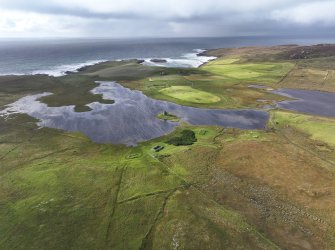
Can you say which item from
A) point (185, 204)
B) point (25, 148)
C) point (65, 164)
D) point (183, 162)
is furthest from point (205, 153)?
point (25, 148)

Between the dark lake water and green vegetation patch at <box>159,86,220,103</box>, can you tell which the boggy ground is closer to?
the dark lake water

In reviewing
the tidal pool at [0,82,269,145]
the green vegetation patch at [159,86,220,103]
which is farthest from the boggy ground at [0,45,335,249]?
the green vegetation patch at [159,86,220,103]

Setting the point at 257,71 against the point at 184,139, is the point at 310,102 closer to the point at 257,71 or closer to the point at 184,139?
the point at 257,71

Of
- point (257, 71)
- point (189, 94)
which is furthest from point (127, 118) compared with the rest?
point (257, 71)

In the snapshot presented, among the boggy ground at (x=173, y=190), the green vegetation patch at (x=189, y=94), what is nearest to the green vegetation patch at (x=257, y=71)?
the green vegetation patch at (x=189, y=94)

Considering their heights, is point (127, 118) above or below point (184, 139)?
below

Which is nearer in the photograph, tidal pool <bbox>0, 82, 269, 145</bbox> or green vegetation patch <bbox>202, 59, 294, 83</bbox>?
tidal pool <bbox>0, 82, 269, 145</bbox>
